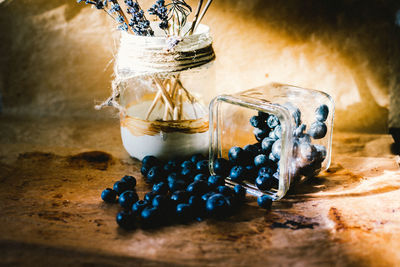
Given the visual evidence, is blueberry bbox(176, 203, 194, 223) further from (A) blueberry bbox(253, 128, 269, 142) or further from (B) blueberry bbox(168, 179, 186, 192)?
(A) blueberry bbox(253, 128, 269, 142)

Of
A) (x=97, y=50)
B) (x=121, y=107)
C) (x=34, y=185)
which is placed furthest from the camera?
(x=97, y=50)

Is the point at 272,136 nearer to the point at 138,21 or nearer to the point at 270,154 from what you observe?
the point at 270,154

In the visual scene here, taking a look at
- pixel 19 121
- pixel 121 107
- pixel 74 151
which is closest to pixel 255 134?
pixel 121 107

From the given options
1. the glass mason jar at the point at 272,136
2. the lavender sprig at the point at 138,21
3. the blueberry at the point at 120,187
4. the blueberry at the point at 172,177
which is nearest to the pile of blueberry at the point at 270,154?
the glass mason jar at the point at 272,136

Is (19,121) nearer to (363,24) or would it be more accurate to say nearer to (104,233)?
(104,233)

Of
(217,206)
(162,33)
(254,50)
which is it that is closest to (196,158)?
(217,206)

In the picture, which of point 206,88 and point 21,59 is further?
point 21,59
